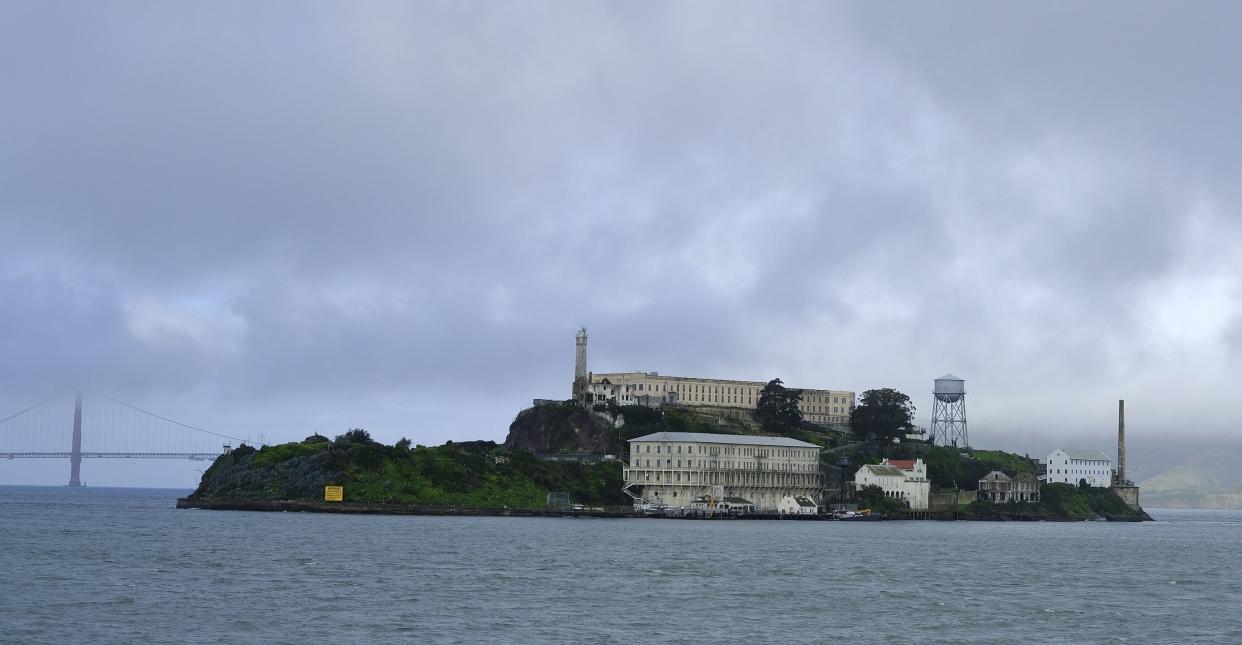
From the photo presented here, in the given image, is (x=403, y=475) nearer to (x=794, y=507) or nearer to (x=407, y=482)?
(x=407, y=482)

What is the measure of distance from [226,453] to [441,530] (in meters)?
76.6

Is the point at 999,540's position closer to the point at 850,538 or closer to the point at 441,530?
the point at 850,538

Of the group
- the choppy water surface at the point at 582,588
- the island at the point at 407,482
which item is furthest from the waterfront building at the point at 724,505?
the choppy water surface at the point at 582,588

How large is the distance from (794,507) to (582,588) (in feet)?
400

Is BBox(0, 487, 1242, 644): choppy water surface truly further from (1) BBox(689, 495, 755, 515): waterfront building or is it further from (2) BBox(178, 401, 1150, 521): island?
(1) BBox(689, 495, 755, 515): waterfront building

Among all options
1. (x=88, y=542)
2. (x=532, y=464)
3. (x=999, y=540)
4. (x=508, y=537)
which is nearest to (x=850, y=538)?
(x=999, y=540)

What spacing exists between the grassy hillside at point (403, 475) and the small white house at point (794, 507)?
23.1m

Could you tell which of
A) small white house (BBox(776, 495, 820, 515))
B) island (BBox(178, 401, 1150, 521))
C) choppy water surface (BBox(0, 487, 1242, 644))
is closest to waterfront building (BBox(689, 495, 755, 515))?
small white house (BBox(776, 495, 820, 515))

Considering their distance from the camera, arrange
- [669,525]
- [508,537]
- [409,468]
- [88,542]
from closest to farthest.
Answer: [88,542] < [508,537] < [669,525] < [409,468]

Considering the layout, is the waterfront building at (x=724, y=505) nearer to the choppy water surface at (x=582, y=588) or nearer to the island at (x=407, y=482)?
the island at (x=407, y=482)

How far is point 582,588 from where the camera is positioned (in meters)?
77.8

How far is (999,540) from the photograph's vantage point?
144 metres

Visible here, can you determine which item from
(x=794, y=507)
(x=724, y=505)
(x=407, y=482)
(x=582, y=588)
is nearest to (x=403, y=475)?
(x=407, y=482)

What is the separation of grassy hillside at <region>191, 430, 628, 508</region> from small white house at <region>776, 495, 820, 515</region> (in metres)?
23.1
